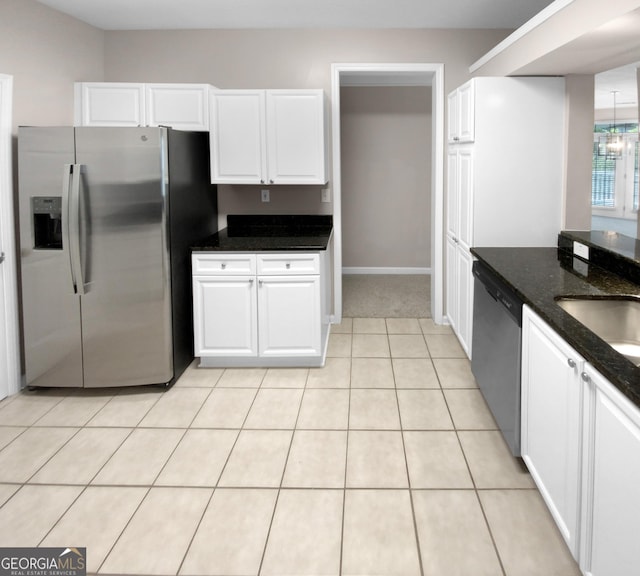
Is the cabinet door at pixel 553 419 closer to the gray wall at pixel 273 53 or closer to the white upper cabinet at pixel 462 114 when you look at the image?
the white upper cabinet at pixel 462 114

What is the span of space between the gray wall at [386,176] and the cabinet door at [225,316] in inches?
140

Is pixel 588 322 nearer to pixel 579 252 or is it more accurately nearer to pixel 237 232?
pixel 579 252

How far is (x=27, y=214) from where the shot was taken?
3467mm

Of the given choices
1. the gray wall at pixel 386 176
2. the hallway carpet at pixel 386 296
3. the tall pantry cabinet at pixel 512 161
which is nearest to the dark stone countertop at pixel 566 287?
the tall pantry cabinet at pixel 512 161

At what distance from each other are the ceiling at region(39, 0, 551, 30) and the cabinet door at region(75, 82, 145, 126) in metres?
0.51

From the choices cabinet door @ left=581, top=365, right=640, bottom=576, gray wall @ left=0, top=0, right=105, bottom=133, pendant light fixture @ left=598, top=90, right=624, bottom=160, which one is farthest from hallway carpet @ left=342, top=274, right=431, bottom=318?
pendant light fixture @ left=598, top=90, right=624, bottom=160

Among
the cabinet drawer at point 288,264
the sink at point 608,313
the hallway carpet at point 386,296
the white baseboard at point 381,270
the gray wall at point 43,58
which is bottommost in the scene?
the hallway carpet at point 386,296

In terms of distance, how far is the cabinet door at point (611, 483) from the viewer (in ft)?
4.69

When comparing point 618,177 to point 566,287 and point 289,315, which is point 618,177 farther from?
point 566,287

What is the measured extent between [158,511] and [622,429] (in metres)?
1.72

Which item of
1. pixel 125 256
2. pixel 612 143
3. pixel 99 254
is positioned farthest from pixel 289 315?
pixel 612 143

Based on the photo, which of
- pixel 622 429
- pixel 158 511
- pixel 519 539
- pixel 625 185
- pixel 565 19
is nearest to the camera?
pixel 622 429

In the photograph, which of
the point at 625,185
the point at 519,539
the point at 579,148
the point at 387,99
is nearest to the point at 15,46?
the point at 579,148

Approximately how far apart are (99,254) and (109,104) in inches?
57.7
